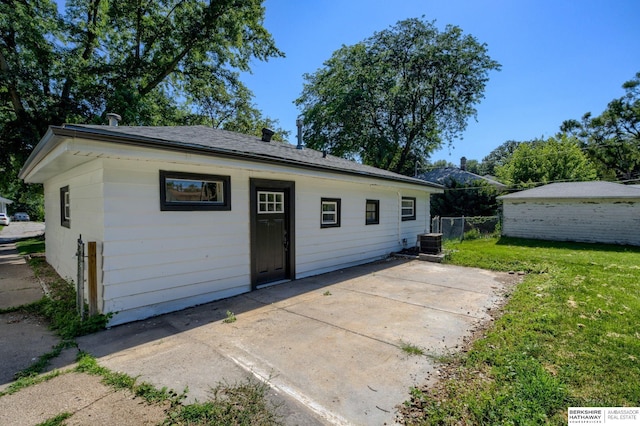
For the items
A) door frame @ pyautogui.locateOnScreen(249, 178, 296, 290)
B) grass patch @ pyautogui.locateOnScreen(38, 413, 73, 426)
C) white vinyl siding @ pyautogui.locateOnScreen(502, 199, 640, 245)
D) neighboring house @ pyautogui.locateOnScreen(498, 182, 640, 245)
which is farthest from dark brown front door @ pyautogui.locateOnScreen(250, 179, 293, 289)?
white vinyl siding @ pyautogui.locateOnScreen(502, 199, 640, 245)

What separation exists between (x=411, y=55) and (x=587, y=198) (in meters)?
16.4

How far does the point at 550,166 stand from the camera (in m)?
22.3

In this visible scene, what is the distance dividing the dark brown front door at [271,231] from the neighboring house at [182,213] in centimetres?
2

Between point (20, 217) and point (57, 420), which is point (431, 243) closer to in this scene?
point (57, 420)

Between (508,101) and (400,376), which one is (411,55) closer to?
(508,101)

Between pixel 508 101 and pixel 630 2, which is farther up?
pixel 508 101

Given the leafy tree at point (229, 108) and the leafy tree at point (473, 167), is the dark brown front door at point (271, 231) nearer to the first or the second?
the leafy tree at point (229, 108)

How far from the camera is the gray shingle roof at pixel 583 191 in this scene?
42.7 ft

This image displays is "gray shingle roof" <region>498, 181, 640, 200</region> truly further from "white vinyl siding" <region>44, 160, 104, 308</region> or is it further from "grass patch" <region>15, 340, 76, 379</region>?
"grass patch" <region>15, 340, 76, 379</region>

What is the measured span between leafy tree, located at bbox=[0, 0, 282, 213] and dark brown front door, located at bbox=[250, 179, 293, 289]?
8.69 m

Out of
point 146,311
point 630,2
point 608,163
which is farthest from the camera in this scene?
point 608,163

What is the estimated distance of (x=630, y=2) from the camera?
7418 mm

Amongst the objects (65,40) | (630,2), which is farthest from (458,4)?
(65,40)

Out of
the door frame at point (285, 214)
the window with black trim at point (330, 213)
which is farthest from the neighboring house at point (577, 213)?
the door frame at point (285, 214)
